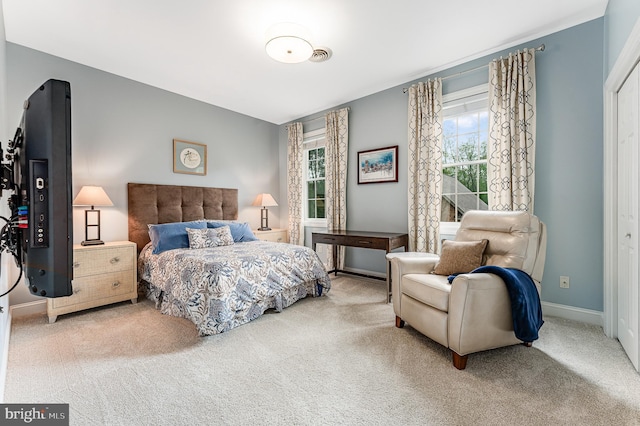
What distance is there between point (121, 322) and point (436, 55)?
4.05 m

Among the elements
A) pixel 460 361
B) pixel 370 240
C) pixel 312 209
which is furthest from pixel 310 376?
pixel 312 209

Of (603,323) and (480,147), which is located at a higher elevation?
(480,147)

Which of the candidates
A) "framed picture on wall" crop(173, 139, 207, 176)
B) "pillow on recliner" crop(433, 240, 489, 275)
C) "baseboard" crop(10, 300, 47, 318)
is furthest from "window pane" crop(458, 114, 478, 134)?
"baseboard" crop(10, 300, 47, 318)

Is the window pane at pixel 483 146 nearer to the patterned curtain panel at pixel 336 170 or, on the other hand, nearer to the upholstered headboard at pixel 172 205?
the patterned curtain panel at pixel 336 170

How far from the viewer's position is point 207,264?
8.28 feet

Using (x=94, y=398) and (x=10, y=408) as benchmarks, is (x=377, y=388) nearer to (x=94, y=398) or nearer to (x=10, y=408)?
(x=94, y=398)

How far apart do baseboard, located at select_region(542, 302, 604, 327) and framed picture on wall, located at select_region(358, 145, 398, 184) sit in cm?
208

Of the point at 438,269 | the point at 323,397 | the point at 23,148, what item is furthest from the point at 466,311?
the point at 23,148

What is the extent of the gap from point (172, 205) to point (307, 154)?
230 cm

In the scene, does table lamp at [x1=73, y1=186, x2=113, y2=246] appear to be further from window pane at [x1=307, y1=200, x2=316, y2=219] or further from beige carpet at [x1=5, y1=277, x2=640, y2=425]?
window pane at [x1=307, y1=200, x2=316, y2=219]

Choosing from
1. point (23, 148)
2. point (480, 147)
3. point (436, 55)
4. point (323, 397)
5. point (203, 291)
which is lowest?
point (323, 397)

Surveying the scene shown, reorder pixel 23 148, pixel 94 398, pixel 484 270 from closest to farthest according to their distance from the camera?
pixel 23 148, pixel 94 398, pixel 484 270

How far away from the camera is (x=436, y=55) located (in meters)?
3.13

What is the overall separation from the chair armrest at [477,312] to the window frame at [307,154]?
10.0 feet
